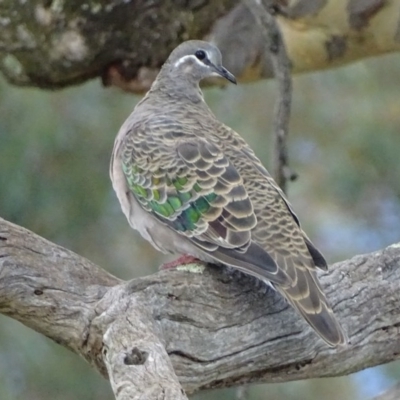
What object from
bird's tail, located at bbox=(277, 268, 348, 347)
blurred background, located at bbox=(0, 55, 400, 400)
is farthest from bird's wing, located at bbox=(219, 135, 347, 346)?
blurred background, located at bbox=(0, 55, 400, 400)

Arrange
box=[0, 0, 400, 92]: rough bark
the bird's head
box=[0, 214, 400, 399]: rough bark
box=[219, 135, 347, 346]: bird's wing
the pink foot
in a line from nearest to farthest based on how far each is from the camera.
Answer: box=[0, 214, 400, 399]: rough bark
box=[219, 135, 347, 346]: bird's wing
the pink foot
the bird's head
box=[0, 0, 400, 92]: rough bark

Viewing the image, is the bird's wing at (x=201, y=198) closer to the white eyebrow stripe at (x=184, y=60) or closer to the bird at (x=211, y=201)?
the bird at (x=211, y=201)

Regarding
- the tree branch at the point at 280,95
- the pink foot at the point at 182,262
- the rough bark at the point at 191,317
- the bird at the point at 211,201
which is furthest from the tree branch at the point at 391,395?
the tree branch at the point at 280,95

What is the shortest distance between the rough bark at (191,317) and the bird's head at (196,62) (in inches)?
38.7

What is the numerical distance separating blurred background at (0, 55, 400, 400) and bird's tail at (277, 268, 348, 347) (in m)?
3.02

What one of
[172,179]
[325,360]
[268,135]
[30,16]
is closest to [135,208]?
[172,179]

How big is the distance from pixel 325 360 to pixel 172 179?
772 mm

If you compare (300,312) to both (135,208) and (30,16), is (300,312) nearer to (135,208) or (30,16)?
(135,208)

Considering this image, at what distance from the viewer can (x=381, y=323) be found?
132 inches

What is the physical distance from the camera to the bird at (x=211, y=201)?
3.12 m

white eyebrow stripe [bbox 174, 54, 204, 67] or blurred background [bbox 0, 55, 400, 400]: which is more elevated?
white eyebrow stripe [bbox 174, 54, 204, 67]

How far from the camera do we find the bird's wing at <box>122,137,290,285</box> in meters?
3.20

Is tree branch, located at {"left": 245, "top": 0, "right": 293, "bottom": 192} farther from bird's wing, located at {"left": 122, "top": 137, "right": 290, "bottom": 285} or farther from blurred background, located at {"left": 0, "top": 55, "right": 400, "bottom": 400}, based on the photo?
blurred background, located at {"left": 0, "top": 55, "right": 400, "bottom": 400}

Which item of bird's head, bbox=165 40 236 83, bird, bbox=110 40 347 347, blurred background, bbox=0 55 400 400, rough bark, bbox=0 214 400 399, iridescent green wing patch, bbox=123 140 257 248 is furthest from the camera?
blurred background, bbox=0 55 400 400
